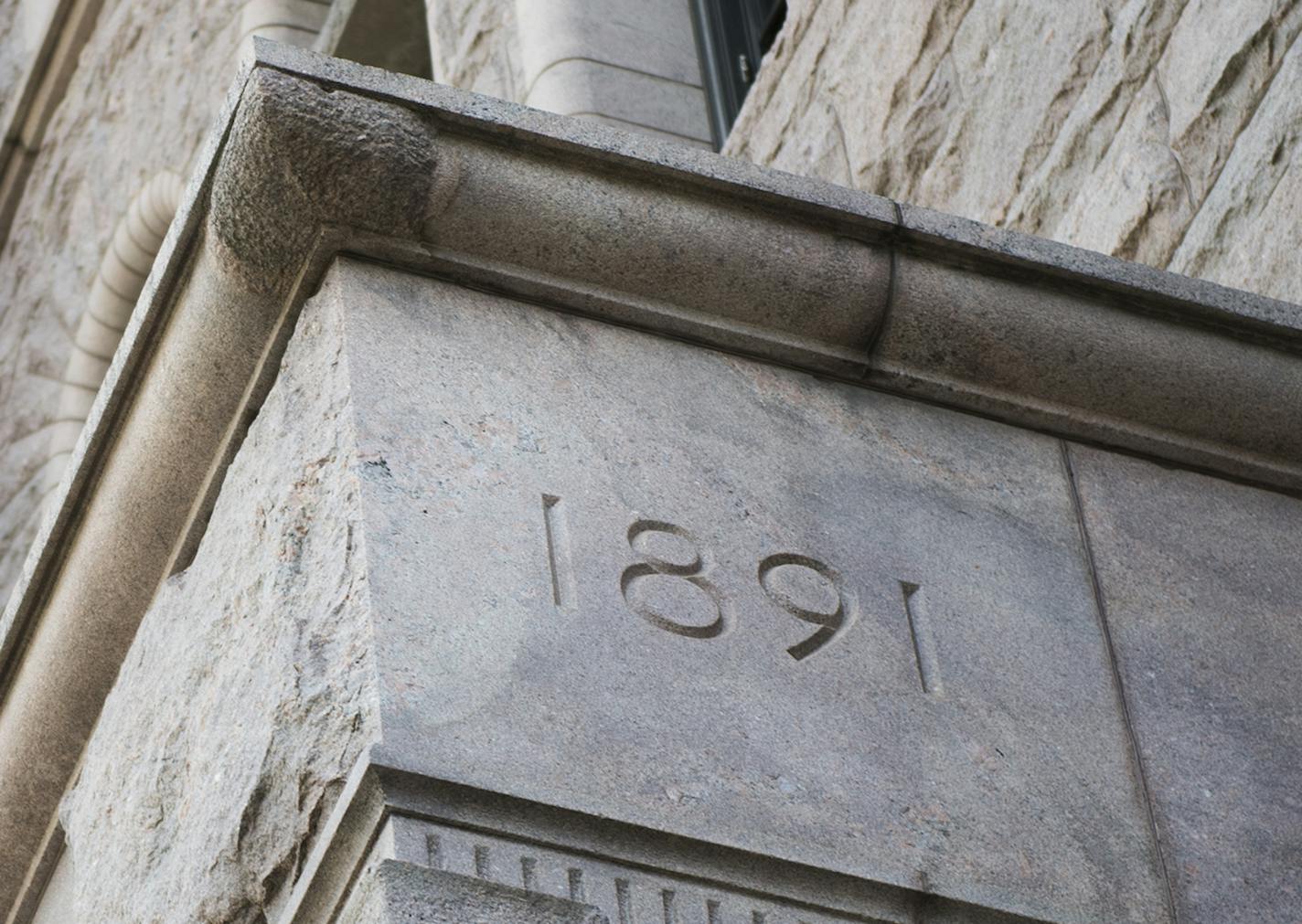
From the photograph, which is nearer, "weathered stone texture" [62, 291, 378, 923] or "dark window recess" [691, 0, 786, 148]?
"weathered stone texture" [62, 291, 378, 923]

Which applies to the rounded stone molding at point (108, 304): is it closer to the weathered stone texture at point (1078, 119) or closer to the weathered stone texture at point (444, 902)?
the weathered stone texture at point (1078, 119)

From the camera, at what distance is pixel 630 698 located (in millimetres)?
1991

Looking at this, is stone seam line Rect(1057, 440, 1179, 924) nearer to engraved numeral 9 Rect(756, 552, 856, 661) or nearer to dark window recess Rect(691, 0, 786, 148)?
engraved numeral 9 Rect(756, 552, 856, 661)

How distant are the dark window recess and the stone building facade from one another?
278 cm

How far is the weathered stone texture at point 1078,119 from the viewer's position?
3248 millimetres

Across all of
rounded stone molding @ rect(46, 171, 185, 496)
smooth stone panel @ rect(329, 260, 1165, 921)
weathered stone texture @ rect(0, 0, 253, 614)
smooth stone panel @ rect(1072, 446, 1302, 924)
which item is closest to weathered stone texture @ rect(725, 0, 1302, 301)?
smooth stone panel @ rect(1072, 446, 1302, 924)

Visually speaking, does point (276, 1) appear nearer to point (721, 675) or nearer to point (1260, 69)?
point (1260, 69)

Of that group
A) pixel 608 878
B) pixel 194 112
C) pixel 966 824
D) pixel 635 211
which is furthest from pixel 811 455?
pixel 194 112

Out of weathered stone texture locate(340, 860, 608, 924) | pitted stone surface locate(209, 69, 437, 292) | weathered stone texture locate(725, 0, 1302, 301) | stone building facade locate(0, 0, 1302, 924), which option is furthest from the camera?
weathered stone texture locate(725, 0, 1302, 301)

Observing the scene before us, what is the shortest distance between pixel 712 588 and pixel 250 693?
470 mm

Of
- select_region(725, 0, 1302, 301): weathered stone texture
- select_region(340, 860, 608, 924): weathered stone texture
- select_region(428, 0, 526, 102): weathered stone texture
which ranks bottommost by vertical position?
select_region(340, 860, 608, 924): weathered stone texture

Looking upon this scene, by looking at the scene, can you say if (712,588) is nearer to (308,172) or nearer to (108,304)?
(308,172)

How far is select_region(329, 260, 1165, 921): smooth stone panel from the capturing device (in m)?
1.94

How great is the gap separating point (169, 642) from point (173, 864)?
0.33 metres
